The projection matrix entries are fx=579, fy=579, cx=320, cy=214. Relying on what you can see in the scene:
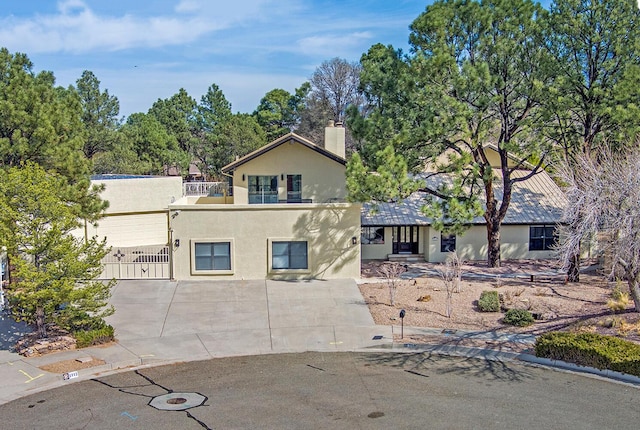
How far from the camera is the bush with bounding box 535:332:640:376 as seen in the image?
48.3 feet

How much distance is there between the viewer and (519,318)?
19109 mm

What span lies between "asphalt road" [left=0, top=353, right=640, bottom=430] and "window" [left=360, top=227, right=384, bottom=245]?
13.9 metres

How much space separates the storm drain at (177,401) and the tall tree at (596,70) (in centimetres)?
1764

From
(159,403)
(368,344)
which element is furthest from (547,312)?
(159,403)

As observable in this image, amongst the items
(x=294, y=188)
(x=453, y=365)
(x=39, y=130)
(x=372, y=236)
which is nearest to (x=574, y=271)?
(x=372, y=236)

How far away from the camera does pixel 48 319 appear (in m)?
17.4

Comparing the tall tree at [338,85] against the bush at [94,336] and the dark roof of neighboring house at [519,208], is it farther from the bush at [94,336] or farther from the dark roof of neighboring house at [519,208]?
the bush at [94,336]

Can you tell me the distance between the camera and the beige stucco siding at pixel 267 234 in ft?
82.5

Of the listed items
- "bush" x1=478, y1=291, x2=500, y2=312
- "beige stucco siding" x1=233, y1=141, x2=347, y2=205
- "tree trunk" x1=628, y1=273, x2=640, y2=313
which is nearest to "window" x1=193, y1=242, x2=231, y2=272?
"beige stucco siding" x1=233, y1=141, x2=347, y2=205

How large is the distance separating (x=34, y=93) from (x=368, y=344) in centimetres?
1513

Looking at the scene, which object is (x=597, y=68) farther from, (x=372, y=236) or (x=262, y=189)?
(x=262, y=189)

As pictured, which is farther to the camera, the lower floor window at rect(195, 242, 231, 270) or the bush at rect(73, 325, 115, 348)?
the lower floor window at rect(195, 242, 231, 270)

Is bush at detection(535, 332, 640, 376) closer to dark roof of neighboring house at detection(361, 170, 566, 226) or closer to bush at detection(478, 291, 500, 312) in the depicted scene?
bush at detection(478, 291, 500, 312)

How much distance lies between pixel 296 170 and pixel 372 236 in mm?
5497
